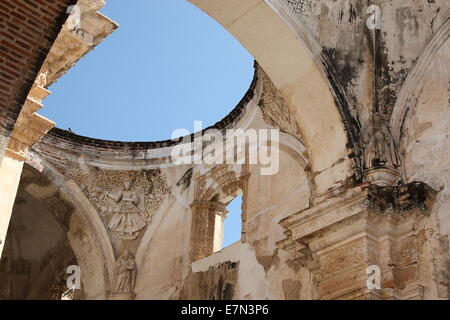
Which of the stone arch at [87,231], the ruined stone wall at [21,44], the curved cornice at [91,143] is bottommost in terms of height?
the ruined stone wall at [21,44]

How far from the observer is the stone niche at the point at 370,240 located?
22.2ft

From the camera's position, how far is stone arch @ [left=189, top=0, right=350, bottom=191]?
7902 millimetres

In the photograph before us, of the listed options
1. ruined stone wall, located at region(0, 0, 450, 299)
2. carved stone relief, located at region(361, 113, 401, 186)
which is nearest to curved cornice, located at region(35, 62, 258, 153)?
ruined stone wall, located at region(0, 0, 450, 299)

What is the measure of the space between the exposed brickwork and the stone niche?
3.34 meters

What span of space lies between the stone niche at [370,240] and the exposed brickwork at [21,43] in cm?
334

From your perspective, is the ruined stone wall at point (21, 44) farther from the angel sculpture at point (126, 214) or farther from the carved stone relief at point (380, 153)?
the angel sculpture at point (126, 214)

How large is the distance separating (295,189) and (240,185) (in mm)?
1678

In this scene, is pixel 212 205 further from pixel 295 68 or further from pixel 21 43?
pixel 21 43

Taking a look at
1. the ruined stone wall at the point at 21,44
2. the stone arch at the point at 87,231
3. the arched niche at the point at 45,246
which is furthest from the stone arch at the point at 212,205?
the ruined stone wall at the point at 21,44

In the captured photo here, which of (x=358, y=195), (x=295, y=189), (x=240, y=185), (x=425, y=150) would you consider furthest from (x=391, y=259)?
(x=240, y=185)

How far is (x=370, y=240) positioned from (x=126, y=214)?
674 cm

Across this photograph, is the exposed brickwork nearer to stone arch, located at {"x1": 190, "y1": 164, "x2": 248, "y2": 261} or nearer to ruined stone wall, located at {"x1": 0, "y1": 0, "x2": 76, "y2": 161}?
ruined stone wall, located at {"x1": 0, "y1": 0, "x2": 76, "y2": 161}

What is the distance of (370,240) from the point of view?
701cm

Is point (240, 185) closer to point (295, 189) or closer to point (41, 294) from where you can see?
point (295, 189)
